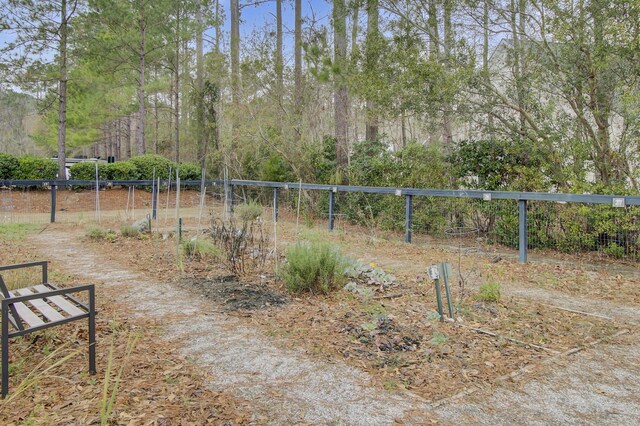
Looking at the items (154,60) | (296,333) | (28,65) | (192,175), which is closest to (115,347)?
(296,333)

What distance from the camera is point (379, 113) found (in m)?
9.79

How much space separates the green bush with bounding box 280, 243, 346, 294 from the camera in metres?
4.83

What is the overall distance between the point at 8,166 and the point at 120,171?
141 inches

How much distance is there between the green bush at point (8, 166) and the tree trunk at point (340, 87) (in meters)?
11.8

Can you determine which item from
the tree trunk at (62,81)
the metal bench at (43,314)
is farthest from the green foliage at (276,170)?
the metal bench at (43,314)

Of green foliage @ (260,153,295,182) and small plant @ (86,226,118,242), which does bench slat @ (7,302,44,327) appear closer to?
small plant @ (86,226,118,242)

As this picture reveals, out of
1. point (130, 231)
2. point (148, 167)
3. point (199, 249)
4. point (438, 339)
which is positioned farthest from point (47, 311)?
point (148, 167)

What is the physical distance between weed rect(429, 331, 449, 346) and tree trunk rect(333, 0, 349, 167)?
8.70 m

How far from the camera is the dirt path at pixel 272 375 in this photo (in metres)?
2.50

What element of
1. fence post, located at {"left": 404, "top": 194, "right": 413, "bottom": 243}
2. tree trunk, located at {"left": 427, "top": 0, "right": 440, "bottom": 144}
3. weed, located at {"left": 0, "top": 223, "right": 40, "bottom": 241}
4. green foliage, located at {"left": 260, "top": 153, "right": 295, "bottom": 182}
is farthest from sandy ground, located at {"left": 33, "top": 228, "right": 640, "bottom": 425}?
green foliage, located at {"left": 260, "top": 153, "right": 295, "bottom": 182}

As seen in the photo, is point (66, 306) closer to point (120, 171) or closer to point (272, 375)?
point (272, 375)

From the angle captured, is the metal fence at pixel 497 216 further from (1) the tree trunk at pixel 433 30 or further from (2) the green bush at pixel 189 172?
(2) the green bush at pixel 189 172

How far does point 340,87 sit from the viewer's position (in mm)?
Answer: 12250

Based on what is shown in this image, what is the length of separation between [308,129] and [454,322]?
33.9ft
